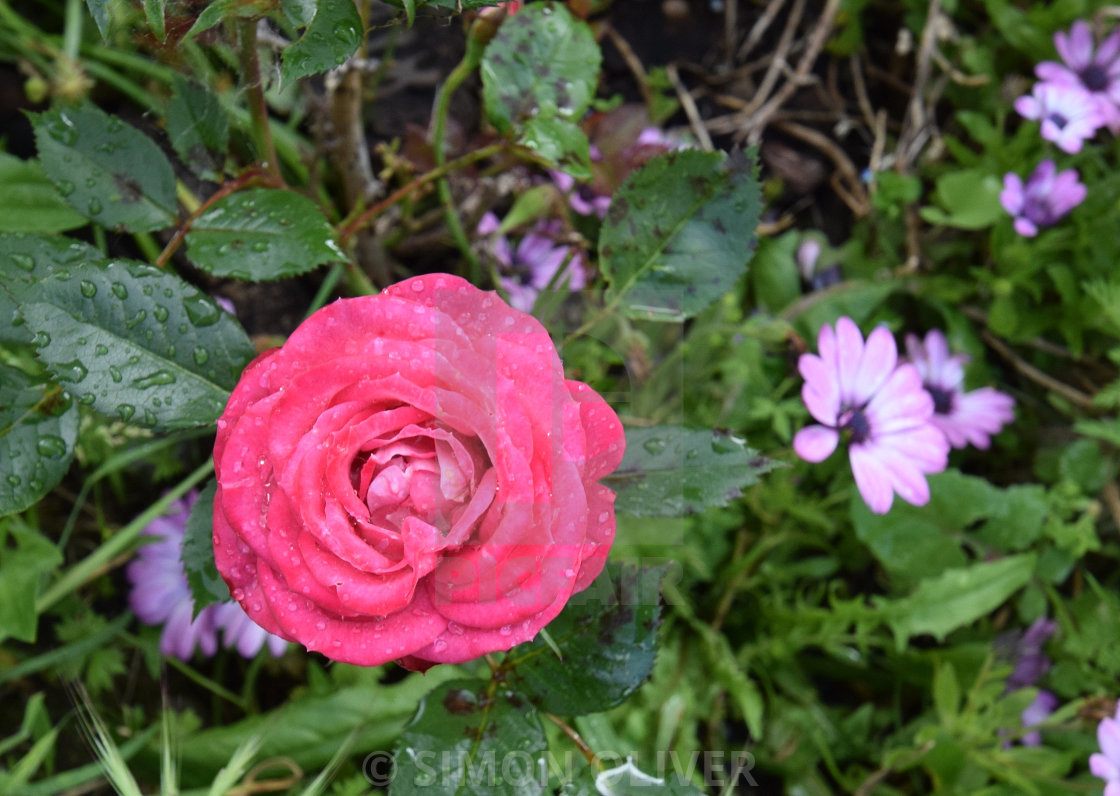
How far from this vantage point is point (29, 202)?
102cm

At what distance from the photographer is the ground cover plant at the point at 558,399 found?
597mm

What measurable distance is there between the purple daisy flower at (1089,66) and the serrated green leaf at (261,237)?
55.0 inches

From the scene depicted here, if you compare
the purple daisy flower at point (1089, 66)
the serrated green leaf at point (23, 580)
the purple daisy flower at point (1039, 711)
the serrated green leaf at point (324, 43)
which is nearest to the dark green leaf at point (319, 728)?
the serrated green leaf at point (23, 580)

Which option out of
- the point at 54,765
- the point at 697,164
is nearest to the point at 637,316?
the point at 697,164

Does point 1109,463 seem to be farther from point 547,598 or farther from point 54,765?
point 54,765

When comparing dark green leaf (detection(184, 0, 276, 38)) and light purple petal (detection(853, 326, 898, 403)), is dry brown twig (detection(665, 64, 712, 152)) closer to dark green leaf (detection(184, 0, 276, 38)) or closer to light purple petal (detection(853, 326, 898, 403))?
light purple petal (detection(853, 326, 898, 403))

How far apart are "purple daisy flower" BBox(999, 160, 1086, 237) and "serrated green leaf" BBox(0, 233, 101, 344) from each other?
1.41 m

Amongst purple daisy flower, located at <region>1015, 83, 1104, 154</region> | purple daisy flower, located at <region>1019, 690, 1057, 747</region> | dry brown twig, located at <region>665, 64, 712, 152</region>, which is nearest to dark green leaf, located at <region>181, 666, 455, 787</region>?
purple daisy flower, located at <region>1019, 690, 1057, 747</region>

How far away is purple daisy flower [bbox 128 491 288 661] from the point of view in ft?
4.00

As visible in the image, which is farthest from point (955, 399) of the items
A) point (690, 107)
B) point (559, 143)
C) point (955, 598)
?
point (559, 143)

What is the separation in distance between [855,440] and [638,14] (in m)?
1.15

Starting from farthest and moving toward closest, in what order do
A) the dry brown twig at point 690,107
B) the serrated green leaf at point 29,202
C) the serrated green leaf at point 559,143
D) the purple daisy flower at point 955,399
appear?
the dry brown twig at point 690,107 < the purple daisy flower at point 955,399 < the serrated green leaf at point 29,202 < the serrated green leaf at point 559,143

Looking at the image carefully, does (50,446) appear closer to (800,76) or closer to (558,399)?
(558,399)

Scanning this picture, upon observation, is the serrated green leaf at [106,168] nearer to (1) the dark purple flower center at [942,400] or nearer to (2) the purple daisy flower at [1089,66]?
(1) the dark purple flower center at [942,400]
